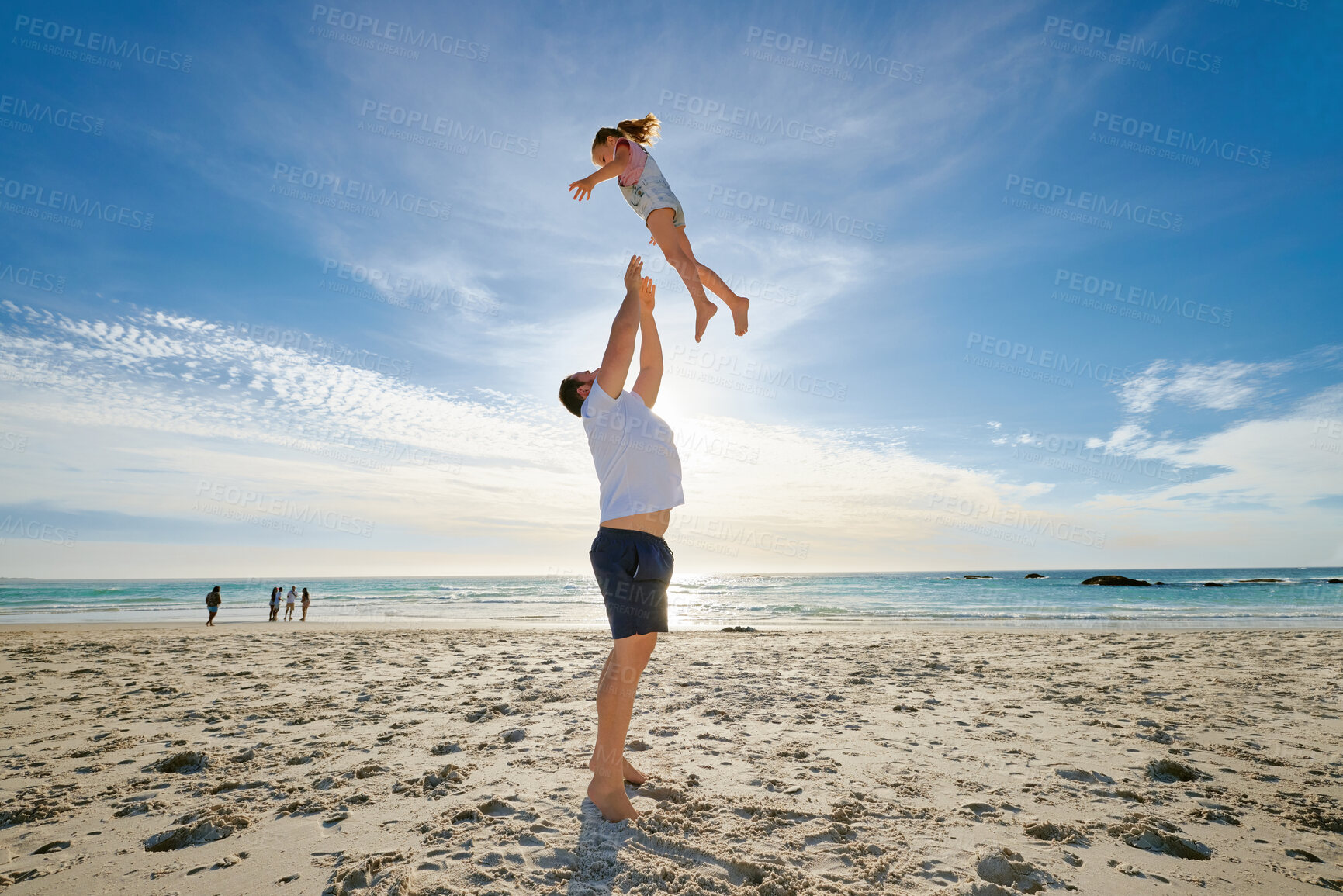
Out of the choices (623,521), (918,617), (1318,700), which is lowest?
(918,617)

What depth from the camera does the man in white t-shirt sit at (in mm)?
2600

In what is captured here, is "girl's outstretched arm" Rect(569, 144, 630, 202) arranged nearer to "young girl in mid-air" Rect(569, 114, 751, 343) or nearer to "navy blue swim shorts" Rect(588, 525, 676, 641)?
"young girl in mid-air" Rect(569, 114, 751, 343)

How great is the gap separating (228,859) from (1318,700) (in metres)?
8.00

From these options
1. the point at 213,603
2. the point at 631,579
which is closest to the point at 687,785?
the point at 631,579

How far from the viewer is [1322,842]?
244 cm

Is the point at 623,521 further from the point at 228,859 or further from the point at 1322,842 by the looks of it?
the point at 1322,842

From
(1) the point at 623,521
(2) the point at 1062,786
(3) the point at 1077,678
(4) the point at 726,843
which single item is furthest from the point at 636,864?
(3) the point at 1077,678

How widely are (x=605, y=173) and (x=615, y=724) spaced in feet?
10.4

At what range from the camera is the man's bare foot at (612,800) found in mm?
2609

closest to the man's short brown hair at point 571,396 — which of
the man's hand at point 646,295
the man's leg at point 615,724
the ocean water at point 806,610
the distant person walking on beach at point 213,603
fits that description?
the man's hand at point 646,295

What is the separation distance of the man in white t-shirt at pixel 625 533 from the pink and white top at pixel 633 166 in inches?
54.5

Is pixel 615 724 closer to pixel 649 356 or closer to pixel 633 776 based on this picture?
pixel 633 776

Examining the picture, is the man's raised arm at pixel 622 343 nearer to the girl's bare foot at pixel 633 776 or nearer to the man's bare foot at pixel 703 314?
the man's bare foot at pixel 703 314

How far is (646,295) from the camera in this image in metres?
2.90
